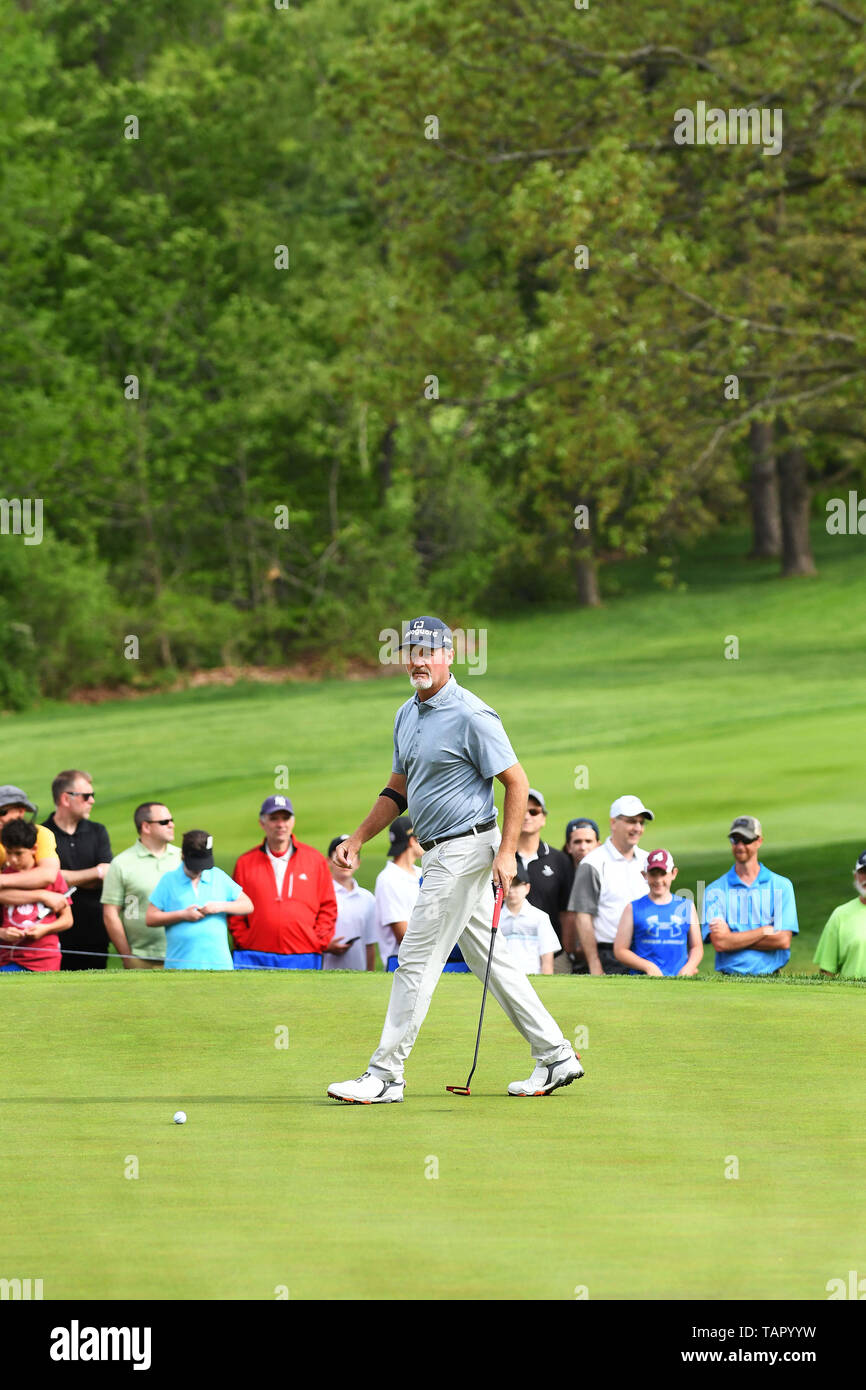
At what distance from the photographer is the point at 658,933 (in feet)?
39.4

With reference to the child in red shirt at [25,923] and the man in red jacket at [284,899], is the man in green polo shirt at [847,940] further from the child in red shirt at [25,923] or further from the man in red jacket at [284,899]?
the child in red shirt at [25,923]

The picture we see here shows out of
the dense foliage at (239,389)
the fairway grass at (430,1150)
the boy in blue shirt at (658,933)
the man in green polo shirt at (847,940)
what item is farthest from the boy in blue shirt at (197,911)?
the dense foliage at (239,389)

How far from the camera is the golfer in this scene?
8.02 meters

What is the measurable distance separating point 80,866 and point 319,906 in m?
1.81

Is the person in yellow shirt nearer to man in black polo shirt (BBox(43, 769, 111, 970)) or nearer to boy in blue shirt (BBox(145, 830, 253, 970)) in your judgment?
boy in blue shirt (BBox(145, 830, 253, 970))

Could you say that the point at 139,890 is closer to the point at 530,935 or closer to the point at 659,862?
the point at 530,935

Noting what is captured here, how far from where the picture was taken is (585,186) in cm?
2294

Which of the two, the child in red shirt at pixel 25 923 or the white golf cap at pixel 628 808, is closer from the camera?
the child in red shirt at pixel 25 923

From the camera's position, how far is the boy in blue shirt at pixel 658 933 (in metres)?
12.0

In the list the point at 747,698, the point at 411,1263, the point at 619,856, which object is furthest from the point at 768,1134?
the point at 747,698

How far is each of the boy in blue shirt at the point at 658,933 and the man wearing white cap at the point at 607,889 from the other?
494 millimetres

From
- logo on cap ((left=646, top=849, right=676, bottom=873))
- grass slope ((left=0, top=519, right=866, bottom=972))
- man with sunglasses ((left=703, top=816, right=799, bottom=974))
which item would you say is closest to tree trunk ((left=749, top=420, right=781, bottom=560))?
grass slope ((left=0, top=519, right=866, bottom=972))

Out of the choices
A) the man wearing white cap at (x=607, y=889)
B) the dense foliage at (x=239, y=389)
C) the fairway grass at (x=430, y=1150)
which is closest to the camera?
the fairway grass at (x=430, y=1150)
